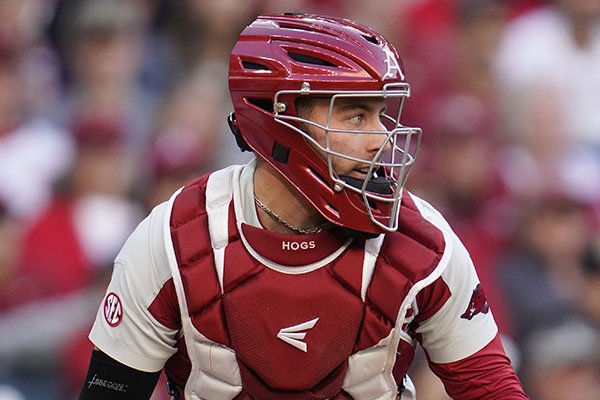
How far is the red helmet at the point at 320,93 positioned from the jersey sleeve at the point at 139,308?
15.0 inches

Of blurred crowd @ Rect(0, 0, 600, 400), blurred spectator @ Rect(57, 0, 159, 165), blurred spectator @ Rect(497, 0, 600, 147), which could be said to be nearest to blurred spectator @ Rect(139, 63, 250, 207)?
blurred crowd @ Rect(0, 0, 600, 400)

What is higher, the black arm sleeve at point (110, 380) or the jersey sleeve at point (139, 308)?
the jersey sleeve at point (139, 308)

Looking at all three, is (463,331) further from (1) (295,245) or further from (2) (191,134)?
(2) (191,134)

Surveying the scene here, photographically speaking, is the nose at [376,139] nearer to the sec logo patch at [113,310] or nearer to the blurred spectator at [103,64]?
the sec logo patch at [113,310]

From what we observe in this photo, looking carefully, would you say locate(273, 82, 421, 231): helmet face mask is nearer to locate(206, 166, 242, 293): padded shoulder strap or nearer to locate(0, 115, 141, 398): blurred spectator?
locate(206, 166, 242, 293): padded shoulder strap

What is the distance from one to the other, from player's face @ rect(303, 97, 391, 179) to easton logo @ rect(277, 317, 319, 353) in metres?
0.39

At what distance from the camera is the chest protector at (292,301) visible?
126 inches

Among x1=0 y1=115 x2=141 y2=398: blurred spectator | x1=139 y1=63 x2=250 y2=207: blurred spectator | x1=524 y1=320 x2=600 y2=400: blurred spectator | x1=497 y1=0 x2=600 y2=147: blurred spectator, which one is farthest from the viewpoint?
x1=497 y1=0 x2=600 y2=147: blurred spectator

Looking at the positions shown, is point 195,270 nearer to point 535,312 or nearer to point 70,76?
point 535,312

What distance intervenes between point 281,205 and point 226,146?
3.31 meters

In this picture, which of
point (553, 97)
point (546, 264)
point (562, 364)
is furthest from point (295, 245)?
point (553, 97)

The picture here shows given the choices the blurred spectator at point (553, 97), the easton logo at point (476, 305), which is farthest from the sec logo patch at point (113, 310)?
the blurred spectator at point (553, 97)

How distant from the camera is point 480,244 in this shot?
625cm

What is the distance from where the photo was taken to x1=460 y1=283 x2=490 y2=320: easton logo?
325 centimetres
